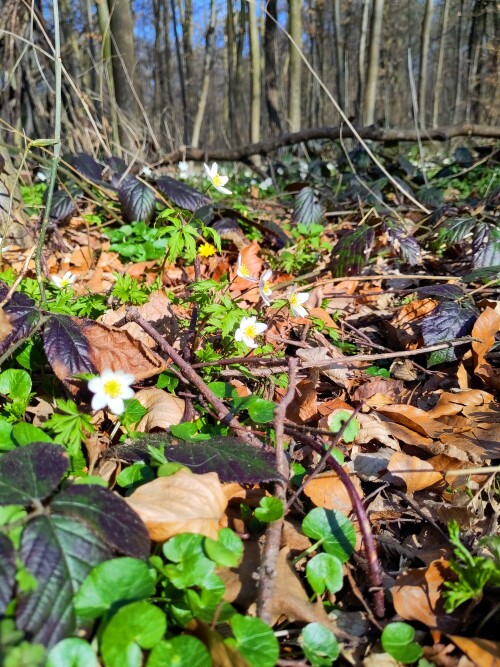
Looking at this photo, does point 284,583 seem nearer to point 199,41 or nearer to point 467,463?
point 467,463

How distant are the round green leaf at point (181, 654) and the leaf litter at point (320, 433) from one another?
0.10 ft

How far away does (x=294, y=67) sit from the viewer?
21.7 feet

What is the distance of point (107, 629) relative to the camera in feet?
2.42

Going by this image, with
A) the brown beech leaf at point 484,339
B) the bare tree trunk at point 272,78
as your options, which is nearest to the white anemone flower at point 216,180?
the brown beech leaf at point 484,339

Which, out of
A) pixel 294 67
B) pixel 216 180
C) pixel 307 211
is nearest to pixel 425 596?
pixel 216 180

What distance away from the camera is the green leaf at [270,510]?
0.97 m

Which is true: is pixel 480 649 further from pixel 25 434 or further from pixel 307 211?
pixel 307 211

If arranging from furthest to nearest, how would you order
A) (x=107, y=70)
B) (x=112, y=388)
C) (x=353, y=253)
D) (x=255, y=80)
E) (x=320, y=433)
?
1. (x=255, y=80)
2. (x=107, y=70)
3. (x=353, y=253)
4. (x=320, y=433)
5. (x=112, y=388)

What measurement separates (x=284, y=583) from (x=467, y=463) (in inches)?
24.9

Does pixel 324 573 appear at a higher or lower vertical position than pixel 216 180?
lower

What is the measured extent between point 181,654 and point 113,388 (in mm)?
537

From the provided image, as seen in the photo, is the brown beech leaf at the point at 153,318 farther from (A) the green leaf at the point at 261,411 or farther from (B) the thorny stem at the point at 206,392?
(A) the green leaf at the point at 261,411

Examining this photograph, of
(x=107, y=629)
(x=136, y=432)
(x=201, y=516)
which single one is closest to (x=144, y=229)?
(x=136, y=432)

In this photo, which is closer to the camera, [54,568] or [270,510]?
[54,568]
